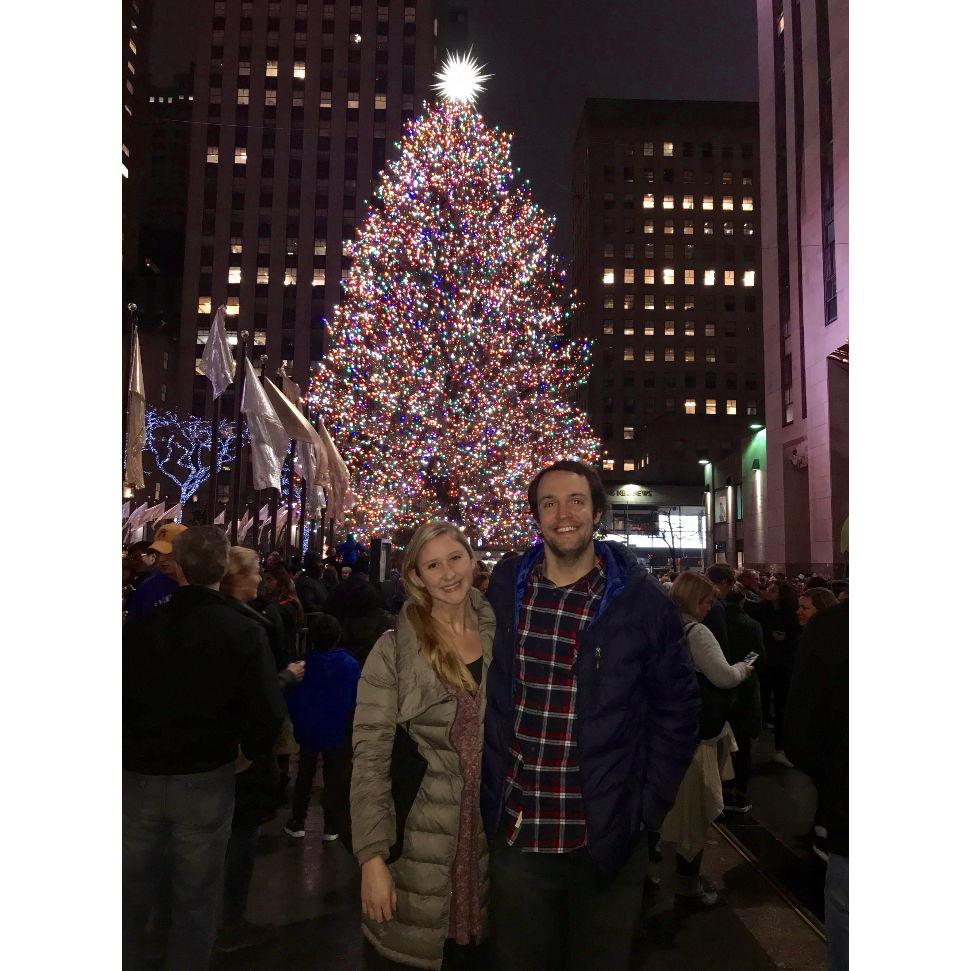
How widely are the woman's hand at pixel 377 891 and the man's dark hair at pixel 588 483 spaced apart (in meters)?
1.21

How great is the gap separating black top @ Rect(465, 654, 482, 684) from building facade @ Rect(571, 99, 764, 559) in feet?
316

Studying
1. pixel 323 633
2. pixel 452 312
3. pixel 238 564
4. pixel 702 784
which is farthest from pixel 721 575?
pixel 452 312

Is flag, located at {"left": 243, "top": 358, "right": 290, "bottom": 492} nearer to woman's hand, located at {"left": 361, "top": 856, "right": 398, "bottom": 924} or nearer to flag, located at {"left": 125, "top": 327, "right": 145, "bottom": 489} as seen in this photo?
flag, located at {"left": 125, "top": 327, "right": 145, "bottom": 489}

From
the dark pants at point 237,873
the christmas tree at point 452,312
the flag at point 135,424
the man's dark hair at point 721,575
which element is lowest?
the dark pants at point 237,873

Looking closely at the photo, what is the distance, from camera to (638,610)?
2469 mm

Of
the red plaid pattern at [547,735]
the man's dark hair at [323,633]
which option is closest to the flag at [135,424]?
the man's dark hair at [323,633]

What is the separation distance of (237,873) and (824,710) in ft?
12.0

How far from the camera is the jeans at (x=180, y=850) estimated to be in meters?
3.05

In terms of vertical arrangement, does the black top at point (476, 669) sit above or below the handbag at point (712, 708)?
Answer: above

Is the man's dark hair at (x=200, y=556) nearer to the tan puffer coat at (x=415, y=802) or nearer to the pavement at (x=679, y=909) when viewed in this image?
the tan puffer coat at (x=415, y=802)

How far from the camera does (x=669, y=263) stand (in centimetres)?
10062

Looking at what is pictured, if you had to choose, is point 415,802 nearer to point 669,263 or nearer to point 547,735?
point 547,735
